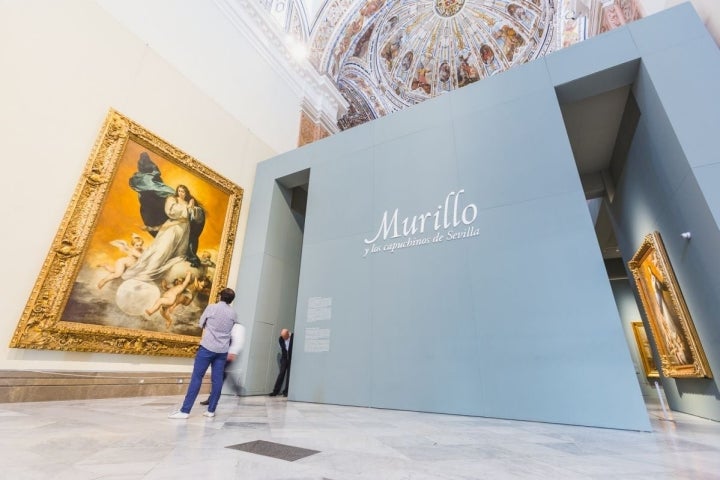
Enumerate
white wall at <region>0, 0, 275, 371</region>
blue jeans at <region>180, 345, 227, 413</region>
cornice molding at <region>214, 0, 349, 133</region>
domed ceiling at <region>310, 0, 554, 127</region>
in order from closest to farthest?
1. blue jeans at <region>180, 345, 227, 413</region>
2. white wall at <region>0, 0, 275, 371</region>
3. cornice molding at <region>214, 0, 349, 133</region>
4. domed ceiling at <region>310, 0, 554, 127</region>

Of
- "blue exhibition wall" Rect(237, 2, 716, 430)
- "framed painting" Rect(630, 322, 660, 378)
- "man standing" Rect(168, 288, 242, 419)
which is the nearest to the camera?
"man standing" Rect(168, 288, 242, 419)

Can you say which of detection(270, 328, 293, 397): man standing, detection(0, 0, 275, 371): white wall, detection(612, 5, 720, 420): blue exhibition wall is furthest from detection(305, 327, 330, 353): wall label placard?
detection(612, 5, 720, 420): blue exhibition wall

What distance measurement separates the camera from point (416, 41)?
1680cm

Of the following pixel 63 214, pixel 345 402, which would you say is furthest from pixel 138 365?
pixel 345 402

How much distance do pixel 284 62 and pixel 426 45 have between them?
9.66 metres

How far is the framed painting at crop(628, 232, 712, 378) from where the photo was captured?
4504mm

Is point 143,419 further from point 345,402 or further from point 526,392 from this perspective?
point 526,392

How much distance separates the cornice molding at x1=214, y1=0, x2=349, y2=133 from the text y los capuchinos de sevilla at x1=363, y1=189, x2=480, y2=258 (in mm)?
7298

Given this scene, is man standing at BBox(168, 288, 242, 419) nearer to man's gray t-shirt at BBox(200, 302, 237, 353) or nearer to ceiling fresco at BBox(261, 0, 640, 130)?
man's gray t-shirt at BBox(200, 302, 237, 353)

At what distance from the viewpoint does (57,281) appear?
4.75m

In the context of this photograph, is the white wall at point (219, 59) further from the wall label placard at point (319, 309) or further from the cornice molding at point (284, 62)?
the wall label placard at point (319, 309)

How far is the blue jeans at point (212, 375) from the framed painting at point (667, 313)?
20.1 feet

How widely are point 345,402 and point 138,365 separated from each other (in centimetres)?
359

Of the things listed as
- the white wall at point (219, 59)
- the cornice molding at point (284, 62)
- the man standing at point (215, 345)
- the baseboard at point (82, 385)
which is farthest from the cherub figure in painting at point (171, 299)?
the cornice molding at point (284, 62)
